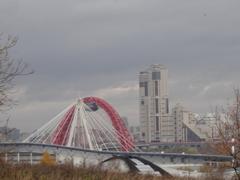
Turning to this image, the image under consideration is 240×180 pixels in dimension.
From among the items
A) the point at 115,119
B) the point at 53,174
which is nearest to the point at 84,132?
the point at 115,119

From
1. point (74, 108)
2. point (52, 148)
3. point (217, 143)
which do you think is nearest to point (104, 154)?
point (52, 148)

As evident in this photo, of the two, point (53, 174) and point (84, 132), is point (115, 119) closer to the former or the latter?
point (84, 132)

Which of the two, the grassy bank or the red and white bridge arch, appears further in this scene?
the red and white bridge arch

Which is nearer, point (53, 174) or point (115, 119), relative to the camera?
point (53, 174)

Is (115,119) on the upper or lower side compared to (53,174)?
upper

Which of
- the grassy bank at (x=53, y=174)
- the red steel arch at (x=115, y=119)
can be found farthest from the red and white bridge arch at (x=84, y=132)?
the grassy bank at (x=53, y=174)

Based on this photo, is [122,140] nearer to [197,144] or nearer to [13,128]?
[197,144]

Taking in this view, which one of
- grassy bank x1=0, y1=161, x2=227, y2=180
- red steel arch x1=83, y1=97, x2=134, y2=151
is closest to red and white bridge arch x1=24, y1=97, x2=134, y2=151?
red steel arch x1=83, y1=97, x2=134, y2=151

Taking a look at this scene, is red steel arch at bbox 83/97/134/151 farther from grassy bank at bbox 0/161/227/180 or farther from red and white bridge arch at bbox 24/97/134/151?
grassy bank at bbox 0/161/227/180

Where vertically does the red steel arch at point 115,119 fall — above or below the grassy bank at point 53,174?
above

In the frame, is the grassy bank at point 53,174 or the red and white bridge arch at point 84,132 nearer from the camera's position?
the grassy bank at point 53,174

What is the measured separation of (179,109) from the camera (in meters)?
196

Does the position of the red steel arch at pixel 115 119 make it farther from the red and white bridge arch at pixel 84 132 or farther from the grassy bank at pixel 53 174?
the grassy bank at pixel 53 174

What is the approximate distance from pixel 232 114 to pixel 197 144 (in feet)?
378
